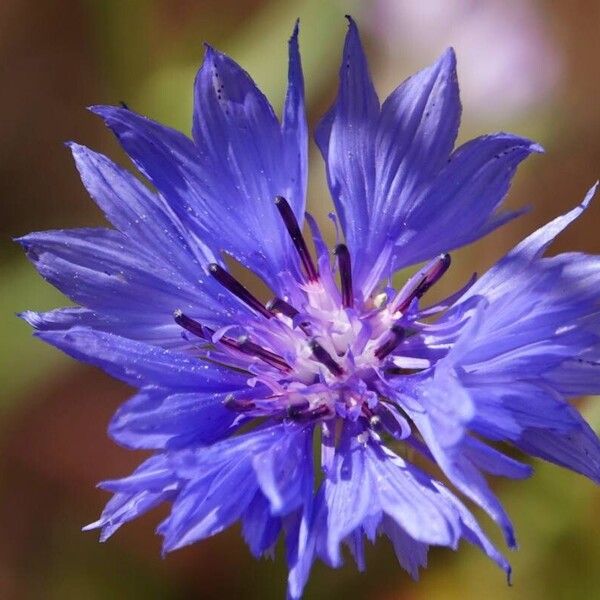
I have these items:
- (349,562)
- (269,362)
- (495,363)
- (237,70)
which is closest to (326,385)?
(269,362)

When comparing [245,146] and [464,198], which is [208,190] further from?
[464,198]

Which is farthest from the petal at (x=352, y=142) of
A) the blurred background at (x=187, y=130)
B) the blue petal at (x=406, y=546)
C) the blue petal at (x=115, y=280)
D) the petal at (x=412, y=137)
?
the blurred background at (x=187, y=130)

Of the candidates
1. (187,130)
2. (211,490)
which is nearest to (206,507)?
(211,490)

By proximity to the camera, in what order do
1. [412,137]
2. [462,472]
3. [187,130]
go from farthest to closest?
1. [187,130]
2. [412,137]
3. [462,472]

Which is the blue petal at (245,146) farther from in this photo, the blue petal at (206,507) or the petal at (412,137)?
the blue petal at (206,507)

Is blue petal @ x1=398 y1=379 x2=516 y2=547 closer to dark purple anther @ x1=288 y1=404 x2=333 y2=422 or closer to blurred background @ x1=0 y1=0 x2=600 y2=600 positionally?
dark purple anther @ x1=288 y1=404 x2=333 y2=422
